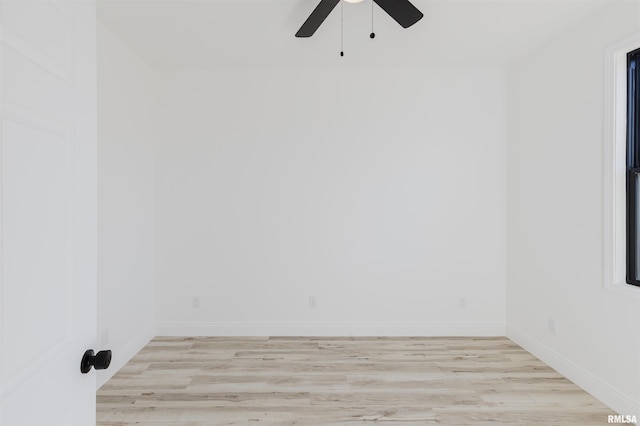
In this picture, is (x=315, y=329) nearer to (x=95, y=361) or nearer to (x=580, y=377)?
(x=580, y=377)

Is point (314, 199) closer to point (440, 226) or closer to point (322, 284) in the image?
point (322, 284)

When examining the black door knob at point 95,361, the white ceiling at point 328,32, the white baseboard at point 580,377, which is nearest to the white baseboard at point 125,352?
the black door knob at point 95,361

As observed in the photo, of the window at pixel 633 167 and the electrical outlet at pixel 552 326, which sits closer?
the window at pixel 633 167

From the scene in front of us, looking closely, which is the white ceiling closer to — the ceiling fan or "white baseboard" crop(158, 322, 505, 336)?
the ceiling fan

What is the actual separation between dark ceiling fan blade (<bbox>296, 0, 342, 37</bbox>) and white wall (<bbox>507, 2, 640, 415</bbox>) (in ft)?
6.21

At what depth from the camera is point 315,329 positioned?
3588 mm

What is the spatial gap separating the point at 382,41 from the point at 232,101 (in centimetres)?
156

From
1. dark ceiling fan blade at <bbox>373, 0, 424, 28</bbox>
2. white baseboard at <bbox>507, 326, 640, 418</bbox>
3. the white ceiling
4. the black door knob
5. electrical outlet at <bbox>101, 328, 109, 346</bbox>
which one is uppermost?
the white ceiling

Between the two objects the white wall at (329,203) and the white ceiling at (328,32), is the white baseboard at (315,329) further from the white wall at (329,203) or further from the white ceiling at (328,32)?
the white ceiling at (328,32)

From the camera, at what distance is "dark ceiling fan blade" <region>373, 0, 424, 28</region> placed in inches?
77.7

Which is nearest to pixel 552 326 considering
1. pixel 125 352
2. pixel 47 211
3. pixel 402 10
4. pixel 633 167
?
pixel 633 167

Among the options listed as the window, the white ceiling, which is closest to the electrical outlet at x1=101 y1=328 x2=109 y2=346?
the white ceiling

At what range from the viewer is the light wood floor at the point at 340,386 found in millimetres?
2229

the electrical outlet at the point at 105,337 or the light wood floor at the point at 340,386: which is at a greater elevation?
the electrical outlet at the point at 105,337
